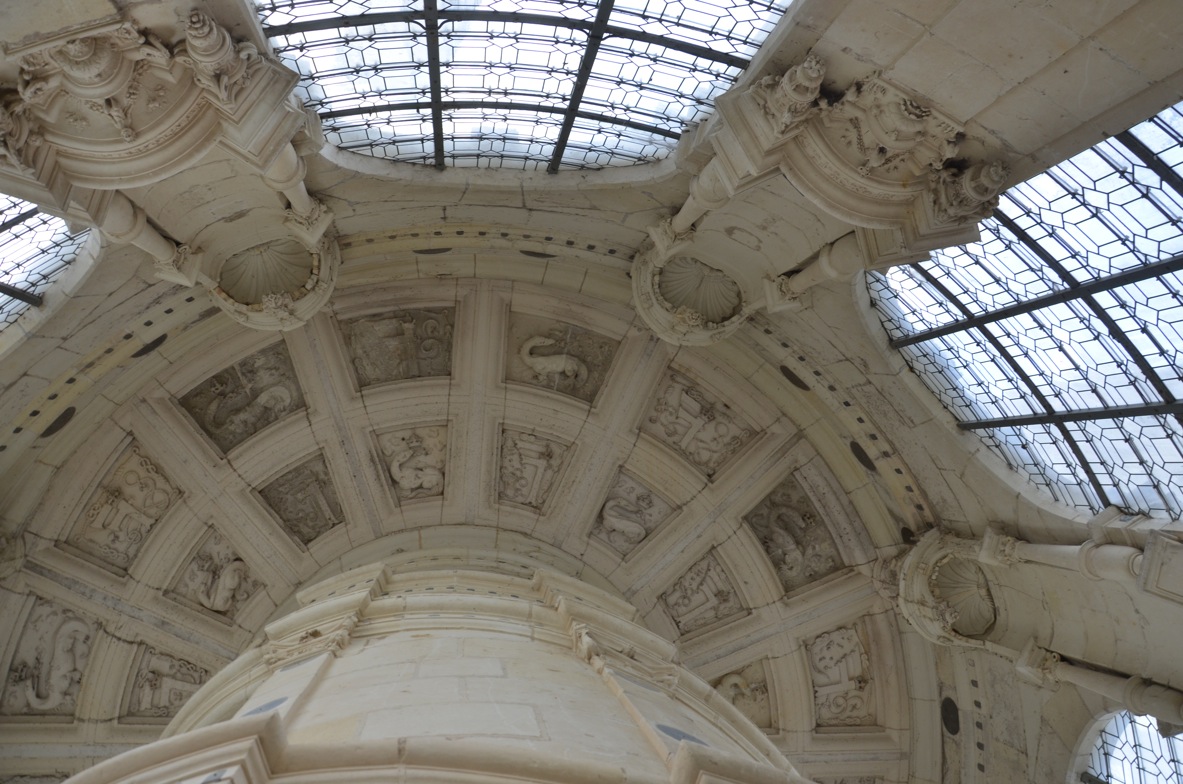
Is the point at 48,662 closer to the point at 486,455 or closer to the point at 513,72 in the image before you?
the point at 486,455

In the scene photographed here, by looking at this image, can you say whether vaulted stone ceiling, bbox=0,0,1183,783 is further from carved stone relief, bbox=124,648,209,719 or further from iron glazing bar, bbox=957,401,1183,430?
iron glazing bar, bbox=957,401,1183,430

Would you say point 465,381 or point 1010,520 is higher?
point 465,381

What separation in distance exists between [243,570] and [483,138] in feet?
31.6

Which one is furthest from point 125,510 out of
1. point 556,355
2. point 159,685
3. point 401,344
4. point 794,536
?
point 794,536

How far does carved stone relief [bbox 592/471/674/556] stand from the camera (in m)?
18.6

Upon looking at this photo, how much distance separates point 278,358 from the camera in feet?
56.1

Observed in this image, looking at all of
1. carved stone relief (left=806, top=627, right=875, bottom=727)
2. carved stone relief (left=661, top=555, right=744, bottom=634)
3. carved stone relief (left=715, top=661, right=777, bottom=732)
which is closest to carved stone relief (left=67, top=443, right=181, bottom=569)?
carved stone relief (left=661, top=555, right=744, bottom=634)

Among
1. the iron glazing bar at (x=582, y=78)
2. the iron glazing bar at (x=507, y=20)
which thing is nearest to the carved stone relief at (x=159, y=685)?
the iron glazing bar at (x=582, y=78)

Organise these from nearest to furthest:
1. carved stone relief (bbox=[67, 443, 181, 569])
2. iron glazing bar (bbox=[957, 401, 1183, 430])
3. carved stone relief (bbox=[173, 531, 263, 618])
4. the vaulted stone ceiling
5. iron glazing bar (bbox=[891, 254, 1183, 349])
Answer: iron glazing bar (bbox=[891, 254, 1183, 349])
iron glazing bar (bbox=[957, 401, 1183, 430])
the vaulted stone ceiling
carved stone relief (bbox=[67, 443, 181, 569])
carved stone relief (bbox=[173, 531, 263, 618])

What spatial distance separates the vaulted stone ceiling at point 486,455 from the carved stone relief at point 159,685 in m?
0.05

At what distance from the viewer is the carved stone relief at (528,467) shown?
729 inches

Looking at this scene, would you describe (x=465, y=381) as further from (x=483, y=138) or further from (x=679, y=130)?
(x=679, y=130)

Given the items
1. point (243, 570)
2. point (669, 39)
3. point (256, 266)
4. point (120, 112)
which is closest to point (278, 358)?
point (256, 266)

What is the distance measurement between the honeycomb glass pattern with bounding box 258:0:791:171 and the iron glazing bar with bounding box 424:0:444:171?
2 centimetres
